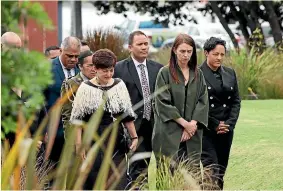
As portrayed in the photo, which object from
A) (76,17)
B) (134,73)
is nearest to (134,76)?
(134,73)

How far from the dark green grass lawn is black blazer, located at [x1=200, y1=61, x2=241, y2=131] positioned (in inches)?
32.5

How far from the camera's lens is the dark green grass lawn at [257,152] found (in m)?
10.3

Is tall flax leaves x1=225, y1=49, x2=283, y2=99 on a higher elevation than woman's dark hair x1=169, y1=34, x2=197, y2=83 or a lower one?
lower

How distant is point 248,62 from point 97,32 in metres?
3.95

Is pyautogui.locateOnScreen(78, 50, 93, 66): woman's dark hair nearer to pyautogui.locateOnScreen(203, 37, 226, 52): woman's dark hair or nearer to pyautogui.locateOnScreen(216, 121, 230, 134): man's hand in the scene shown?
pyautogui.locateOnScreen(203, 37, 226, 52): woman's dark hair

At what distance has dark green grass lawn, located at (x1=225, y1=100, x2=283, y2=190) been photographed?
10.3 metres

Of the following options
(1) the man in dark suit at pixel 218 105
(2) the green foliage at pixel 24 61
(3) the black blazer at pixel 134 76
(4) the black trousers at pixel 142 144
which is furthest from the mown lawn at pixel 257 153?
(2) the green foliage at pixel 24 61

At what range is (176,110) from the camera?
8.68m

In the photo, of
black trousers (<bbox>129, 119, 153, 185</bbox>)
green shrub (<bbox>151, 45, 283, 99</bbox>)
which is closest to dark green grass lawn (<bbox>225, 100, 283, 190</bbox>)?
black trousers (<bbox>129, 119, 153, 185</bbox>)

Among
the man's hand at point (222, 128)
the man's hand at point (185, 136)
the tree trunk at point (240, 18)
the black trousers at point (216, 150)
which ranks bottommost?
the tree trunk at point (240, 18)

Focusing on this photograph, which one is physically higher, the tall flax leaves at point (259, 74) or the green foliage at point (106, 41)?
the green foliage at point (106, 41)

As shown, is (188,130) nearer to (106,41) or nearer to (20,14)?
(20,14)

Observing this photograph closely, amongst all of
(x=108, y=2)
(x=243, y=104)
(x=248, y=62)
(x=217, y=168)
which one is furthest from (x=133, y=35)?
(x=108, y=2)

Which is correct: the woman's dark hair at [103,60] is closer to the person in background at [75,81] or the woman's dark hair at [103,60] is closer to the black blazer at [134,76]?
the person in background at [75,81]
